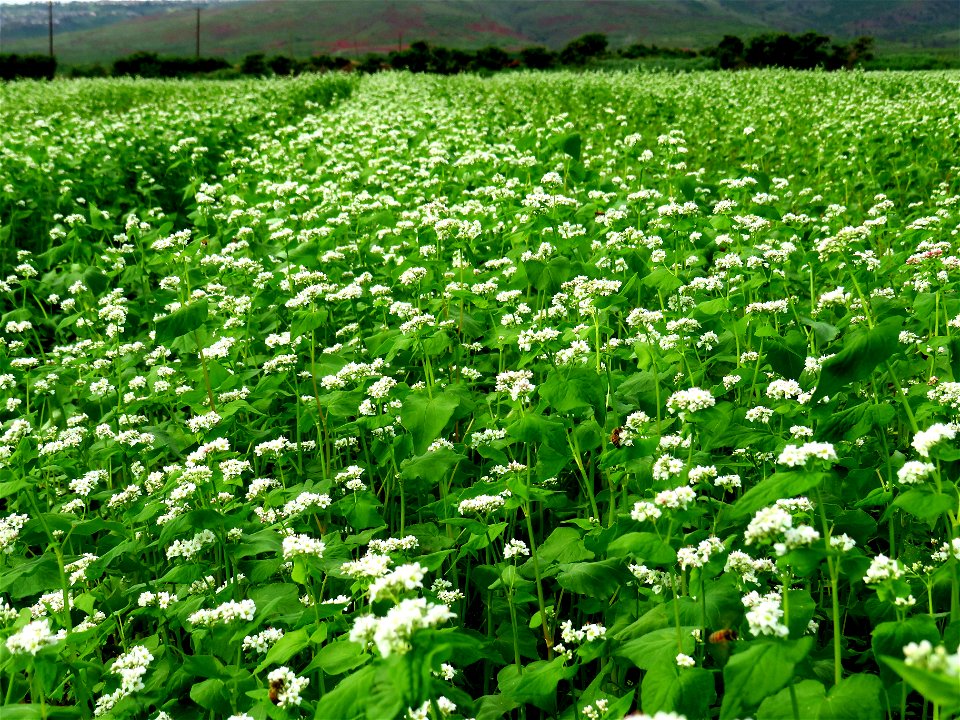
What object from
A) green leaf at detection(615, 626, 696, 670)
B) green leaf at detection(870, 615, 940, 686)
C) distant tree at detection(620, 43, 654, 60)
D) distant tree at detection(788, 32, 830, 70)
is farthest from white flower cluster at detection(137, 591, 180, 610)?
distant tree at detection(620, 43, 654, 60)

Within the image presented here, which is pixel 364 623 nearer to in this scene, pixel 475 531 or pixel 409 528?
pixel 475 531

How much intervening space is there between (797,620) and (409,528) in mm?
2126

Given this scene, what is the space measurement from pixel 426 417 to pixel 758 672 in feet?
7.08

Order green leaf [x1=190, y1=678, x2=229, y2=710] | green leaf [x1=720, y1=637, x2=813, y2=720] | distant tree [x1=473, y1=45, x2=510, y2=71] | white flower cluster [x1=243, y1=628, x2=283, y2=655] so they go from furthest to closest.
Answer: distant tree [x1=473, y1=45, x2=510, y2=71], white flower cluster [x1=243, y1=628, x2=283, y2=655], green leaf [x1=190, y1=678, x2=229, y2=710], green leaf [x1=720, y1=637, x2=813, y2=720]

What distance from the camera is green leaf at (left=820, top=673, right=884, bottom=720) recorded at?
6.41 feet

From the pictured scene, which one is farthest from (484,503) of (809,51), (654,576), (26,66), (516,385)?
(26,66)

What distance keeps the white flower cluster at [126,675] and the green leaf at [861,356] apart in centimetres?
288

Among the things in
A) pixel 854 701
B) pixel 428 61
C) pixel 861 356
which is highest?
pixel 428 61

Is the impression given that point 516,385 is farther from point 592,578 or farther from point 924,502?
point 924,502

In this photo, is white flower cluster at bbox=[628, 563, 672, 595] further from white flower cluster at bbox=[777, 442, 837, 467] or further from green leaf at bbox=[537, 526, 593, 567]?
white flower cluster at bbox=[777, 442, 837, 467]

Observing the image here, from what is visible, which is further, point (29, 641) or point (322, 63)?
point (322, 63)

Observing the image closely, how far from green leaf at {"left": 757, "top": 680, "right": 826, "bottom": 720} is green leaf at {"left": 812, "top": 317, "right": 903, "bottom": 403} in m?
1.13

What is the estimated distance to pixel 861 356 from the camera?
2730 millimetres

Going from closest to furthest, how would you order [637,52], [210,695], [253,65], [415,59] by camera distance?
[210,695], [253,65], [415,59], [637,52]
